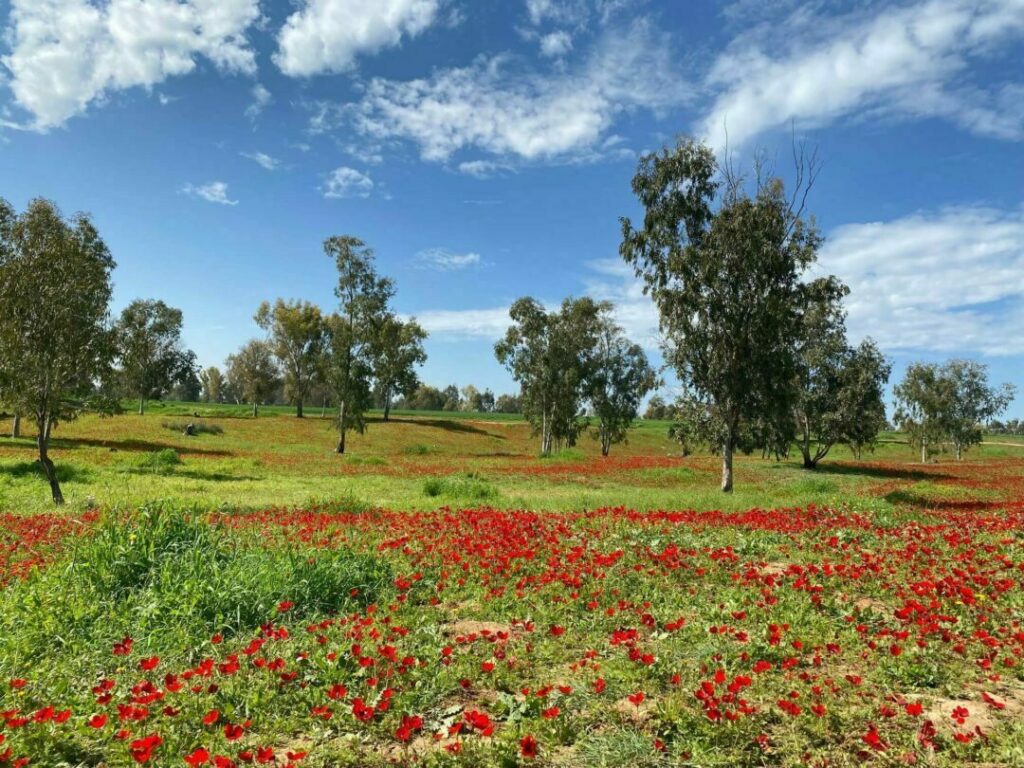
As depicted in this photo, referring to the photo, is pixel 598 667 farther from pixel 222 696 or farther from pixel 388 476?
pixel 388 476

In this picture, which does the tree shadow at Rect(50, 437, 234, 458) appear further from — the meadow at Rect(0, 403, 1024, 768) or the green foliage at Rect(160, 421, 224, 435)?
the meadow at Rect(0, 403, 1024, 768)

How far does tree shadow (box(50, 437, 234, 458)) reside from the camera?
4025 centimetres

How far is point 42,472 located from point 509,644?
27.2 metres

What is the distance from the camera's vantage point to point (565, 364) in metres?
58.7

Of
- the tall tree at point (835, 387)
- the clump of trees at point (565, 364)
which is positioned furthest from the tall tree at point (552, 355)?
the tall tree at point (835, 387)

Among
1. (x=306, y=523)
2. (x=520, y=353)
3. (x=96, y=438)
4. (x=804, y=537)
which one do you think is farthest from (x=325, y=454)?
(x=804, y=537)

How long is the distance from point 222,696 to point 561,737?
2.74 meters

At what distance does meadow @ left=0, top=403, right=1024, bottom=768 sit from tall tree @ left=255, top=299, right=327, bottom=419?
75106 millimetres

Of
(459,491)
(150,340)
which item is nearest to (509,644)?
(459,491)

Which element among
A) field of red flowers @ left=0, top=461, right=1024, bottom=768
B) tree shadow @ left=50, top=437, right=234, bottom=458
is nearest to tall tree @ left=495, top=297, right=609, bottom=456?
tree shadow @ left=50, top=437, right=234, bottom=458

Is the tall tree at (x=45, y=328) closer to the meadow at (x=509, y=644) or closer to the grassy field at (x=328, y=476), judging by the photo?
the grassy field at (x=328, y=476)

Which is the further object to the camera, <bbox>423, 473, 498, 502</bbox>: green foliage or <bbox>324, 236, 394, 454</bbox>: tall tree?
<bbox>324, 236, 394, 454</bbox>: tall tree

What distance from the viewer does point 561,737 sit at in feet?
14.5

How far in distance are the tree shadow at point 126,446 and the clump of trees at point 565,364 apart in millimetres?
28467
